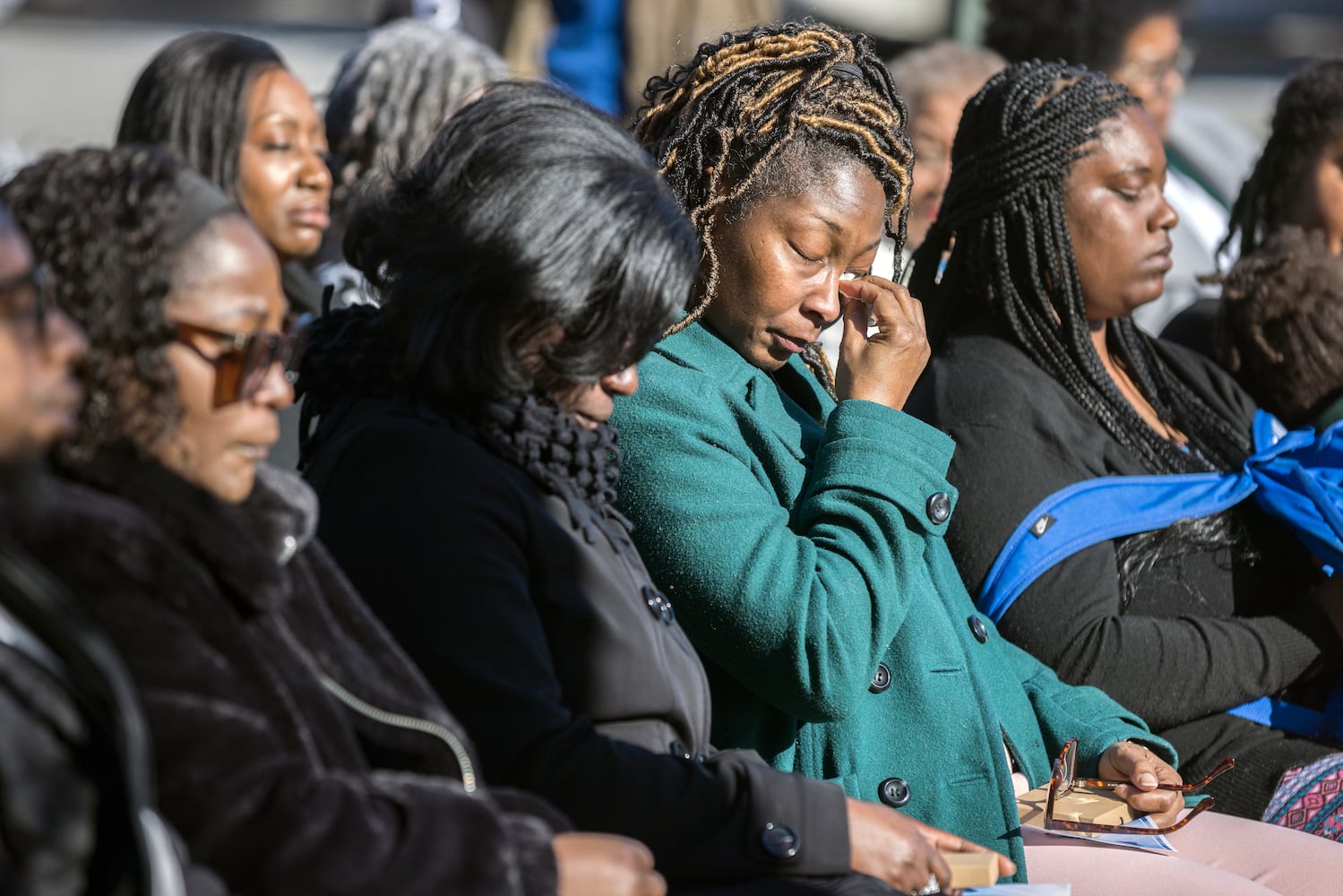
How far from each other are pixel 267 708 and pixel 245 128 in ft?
8.95

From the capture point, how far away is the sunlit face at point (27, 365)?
1.54 m

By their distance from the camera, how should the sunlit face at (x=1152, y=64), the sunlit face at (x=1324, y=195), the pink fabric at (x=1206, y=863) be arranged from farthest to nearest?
the sunlit face at (x=1152, y=64) < the sunlit face at (x=1324, y=195) < the pink fabric at (x=1206, y=863)

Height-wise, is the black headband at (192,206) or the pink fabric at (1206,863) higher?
the black headband at (192,206)

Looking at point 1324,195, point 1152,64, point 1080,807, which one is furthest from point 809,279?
point 1152,64

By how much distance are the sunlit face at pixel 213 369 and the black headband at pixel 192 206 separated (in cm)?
1

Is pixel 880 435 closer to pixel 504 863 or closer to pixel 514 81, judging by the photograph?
pixel 514 81

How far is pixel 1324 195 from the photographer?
4.65m

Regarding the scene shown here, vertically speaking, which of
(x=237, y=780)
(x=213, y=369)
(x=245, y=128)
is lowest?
(x=245, y=128)

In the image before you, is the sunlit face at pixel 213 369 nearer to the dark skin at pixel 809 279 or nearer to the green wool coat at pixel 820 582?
the green wool coat at pixel 820 582

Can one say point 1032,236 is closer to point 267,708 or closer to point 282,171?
point 282,171

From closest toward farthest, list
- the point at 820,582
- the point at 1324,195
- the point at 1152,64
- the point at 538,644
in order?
the point at 538,644 < the point at 820,582 < the point at 1324,195 < the point at 1152,64

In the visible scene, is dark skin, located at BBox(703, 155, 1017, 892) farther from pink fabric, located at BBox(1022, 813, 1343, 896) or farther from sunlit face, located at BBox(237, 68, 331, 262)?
sunlit face, located at BBox(237, 68, 331, 262)

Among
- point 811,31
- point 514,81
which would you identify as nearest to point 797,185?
point 811,31

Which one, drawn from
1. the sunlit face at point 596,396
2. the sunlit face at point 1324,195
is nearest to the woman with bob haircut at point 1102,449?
the sunlit face at point 1324,195
